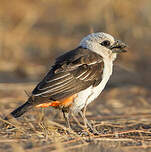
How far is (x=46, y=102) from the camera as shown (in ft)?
18.2


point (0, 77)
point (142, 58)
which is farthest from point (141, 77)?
point (0, 77)

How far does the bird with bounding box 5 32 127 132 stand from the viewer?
18.4 ft

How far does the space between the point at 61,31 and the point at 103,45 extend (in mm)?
7985

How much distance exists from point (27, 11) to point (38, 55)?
8.86 ft

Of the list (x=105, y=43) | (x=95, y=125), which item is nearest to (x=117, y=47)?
(x=105, y=43)

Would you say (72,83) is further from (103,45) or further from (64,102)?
(103,45)

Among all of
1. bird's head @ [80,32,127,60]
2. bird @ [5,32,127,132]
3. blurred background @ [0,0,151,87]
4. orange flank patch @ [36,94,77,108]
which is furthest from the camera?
blurred background @ [0,0,151,87]

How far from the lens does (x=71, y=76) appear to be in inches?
231

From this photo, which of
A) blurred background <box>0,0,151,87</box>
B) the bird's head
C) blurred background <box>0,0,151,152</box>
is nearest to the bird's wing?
the bird's head

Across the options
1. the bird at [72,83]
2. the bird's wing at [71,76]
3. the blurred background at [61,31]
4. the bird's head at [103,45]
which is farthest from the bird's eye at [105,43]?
the blurred background at [61,31]

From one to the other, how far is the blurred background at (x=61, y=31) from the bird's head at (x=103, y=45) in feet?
10.7

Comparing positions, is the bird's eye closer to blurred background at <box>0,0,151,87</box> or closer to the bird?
the bird

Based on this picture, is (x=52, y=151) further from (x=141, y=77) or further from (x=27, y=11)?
(x=27, y=11)

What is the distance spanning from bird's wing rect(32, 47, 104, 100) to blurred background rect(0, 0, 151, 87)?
388 centimetres
